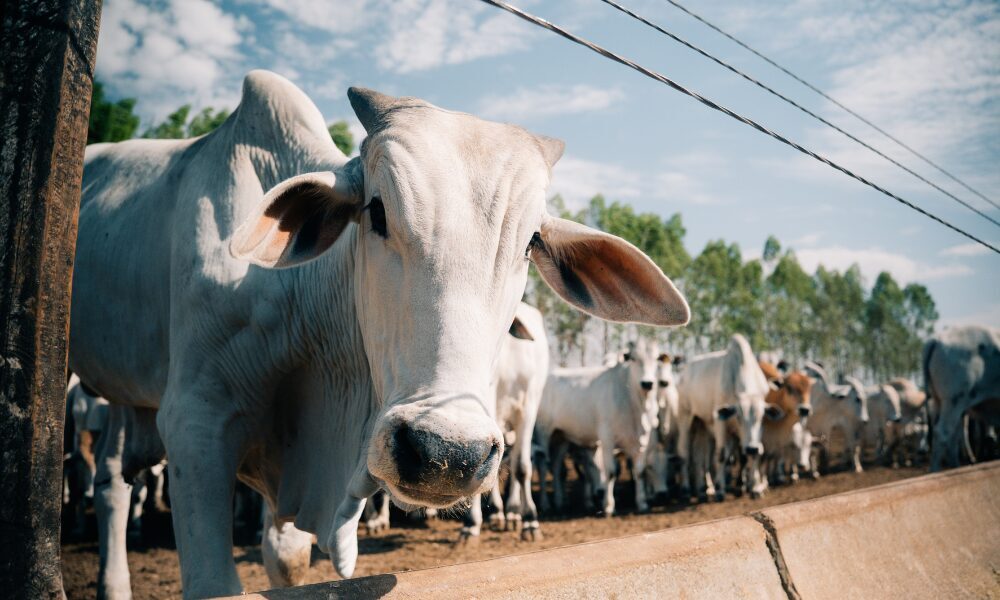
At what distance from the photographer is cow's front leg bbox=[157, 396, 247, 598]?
2.55 meters

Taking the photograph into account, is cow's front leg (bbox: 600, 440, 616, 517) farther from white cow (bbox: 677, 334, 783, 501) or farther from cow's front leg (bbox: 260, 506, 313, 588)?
cow's front leg (bbox: 260, 506, 313, 588)

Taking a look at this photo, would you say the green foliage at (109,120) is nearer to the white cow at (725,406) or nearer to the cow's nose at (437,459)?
the white cow at (725,406)

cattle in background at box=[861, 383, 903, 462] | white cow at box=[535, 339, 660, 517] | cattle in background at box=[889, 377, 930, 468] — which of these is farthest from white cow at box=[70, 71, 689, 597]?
cattle in background at box=[889, 377, 930, 468]

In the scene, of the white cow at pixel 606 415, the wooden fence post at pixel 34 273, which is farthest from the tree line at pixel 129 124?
the wooden fence post at pixel 34 273

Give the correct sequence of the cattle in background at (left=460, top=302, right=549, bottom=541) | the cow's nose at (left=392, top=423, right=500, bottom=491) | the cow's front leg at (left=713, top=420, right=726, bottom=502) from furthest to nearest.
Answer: the cow's front leg at (left=713, top=420, right=726, bottom=502) < the cattle in background at (left=460, top=302, right=549, bottom=541) < the cow's nose at (left=392, top=423, right=500, bottom=491)

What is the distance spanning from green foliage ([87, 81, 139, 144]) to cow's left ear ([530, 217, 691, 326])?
19.0 metres

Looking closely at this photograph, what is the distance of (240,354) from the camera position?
2.81m

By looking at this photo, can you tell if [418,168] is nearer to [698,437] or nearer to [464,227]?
[464,227]

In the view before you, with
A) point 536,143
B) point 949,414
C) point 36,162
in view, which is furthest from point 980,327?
point 36,162

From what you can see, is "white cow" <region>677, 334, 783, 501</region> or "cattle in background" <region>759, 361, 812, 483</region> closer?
"white cow" <region>677, 334, 783, 501</region>

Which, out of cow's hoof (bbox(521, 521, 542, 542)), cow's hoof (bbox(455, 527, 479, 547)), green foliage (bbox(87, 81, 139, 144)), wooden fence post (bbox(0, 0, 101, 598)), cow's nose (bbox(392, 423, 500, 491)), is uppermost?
green foliage (bbox(87, 81, 139, 144))

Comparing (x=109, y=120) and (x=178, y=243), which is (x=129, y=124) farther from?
(x=178, y=243)

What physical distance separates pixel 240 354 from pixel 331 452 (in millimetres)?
543

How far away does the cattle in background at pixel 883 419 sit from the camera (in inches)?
773
